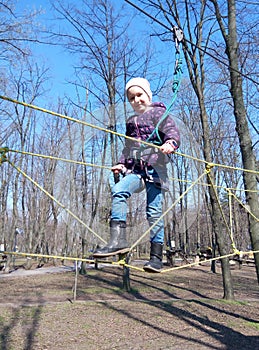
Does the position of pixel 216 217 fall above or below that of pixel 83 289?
above

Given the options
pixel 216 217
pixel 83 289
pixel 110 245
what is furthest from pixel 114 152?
pixel 83 289

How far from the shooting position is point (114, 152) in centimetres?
332

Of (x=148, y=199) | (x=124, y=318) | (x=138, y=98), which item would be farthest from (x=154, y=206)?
(x=124, y=318)

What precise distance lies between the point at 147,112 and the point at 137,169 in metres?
0.41

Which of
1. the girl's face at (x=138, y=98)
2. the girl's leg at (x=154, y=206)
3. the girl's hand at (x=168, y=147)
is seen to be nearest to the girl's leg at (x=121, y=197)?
the girl's leg at (x=154, y=206)

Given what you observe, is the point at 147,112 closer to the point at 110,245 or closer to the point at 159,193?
the point at 159,193

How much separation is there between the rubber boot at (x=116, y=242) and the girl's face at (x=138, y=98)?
2.72 ft

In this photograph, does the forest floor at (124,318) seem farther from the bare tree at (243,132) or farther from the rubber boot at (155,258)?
the rubber boot at (155,258)

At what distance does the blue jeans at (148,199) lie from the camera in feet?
7.85

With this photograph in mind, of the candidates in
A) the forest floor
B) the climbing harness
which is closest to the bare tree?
the forest floor

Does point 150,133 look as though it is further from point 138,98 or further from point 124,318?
point 124,318

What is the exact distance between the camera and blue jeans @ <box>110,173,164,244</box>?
7.85 ft

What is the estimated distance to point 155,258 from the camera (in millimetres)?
2605

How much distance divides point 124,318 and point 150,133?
6.15 metres
